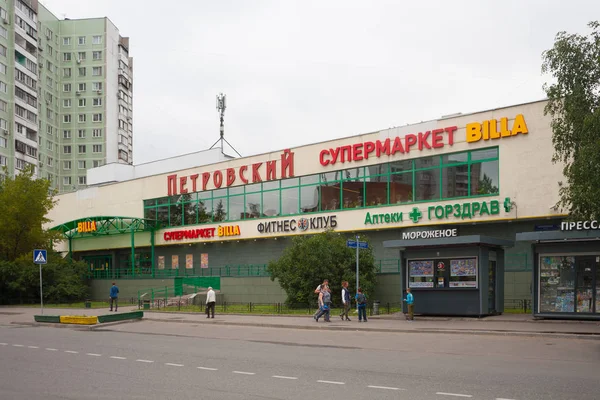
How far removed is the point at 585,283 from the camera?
2334cm

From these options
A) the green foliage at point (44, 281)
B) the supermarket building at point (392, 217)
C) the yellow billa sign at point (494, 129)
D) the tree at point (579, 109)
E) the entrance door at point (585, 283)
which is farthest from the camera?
A: the green foliage at point (44, 281)

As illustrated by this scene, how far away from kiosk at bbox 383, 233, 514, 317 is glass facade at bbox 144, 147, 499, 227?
882cm

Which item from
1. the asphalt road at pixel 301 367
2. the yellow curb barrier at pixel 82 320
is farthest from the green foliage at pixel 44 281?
the asphalt road at pixel 301 367

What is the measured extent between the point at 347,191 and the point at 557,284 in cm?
1973

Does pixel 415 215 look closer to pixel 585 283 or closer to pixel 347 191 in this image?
pixel 347 191

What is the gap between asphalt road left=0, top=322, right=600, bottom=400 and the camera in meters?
11.1

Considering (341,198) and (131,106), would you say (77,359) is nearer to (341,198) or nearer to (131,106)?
(341,198)

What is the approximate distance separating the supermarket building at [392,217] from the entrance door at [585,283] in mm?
38

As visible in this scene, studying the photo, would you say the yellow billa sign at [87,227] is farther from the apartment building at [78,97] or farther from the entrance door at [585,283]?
the entrance door at [585,283]

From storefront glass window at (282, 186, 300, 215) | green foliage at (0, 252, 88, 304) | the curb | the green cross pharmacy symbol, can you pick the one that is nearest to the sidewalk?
the curb

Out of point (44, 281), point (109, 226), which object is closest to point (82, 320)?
point (44, 281)

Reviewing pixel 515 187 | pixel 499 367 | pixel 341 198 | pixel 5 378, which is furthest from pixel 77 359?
pixel 341 198

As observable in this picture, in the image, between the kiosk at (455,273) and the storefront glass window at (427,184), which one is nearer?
the kiosk at (455,273)

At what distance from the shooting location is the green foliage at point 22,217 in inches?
1964
